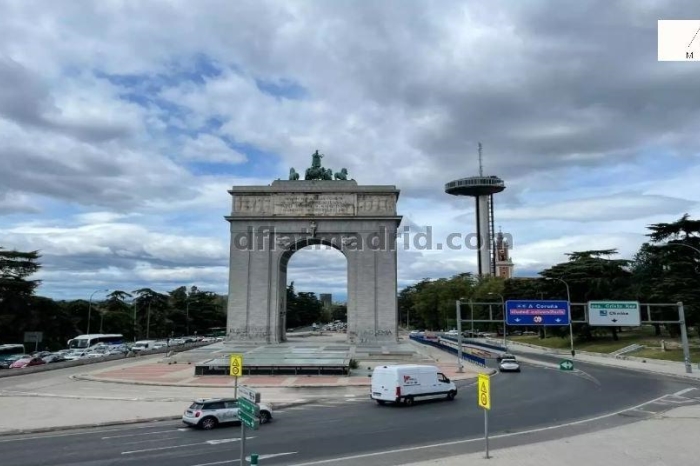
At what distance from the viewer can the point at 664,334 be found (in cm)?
7175

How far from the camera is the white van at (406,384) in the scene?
27.3 m

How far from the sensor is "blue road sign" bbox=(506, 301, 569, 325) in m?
41.8

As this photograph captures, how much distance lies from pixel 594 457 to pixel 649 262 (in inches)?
2450

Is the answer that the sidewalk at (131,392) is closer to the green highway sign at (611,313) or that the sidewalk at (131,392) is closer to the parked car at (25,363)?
the parked car at (25,363)

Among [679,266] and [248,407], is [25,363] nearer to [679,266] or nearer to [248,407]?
[248,407]

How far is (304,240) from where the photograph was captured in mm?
66250

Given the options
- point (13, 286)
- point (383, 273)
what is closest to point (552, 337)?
point (383, 273)

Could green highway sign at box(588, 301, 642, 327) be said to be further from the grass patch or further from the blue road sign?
the grass patch

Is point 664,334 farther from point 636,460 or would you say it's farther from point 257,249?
point 636,460

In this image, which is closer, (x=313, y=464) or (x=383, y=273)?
(x=313, y=464)

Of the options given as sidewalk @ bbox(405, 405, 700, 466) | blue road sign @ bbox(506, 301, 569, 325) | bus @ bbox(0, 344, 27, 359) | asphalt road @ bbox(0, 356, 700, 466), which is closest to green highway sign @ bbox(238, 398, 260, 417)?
asphalt road @ bbox(0, 356, 700, 466)

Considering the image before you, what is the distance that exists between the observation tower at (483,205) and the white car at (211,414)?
541 ft

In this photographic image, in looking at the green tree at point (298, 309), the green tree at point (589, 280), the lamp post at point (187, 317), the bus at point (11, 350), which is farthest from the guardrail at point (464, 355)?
the green tree at point (298, 309)

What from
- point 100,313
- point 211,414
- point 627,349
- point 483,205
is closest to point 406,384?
point 211,414
